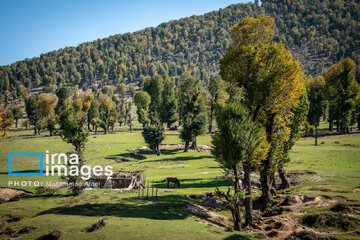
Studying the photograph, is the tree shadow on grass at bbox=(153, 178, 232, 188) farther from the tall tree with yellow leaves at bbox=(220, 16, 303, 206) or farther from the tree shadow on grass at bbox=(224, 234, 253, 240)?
the tree shadow on grass at bbox=(224, 234, 253, 240)

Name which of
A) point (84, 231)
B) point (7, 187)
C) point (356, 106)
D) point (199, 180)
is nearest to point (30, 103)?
point (7, 187)

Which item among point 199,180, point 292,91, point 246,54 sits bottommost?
point 199,180

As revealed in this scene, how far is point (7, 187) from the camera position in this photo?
112 feet

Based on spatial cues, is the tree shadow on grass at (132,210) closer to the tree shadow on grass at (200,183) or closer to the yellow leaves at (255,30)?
the tree shadow on grass at (200,183)

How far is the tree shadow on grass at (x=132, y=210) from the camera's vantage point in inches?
939

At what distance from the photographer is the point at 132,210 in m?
25.2

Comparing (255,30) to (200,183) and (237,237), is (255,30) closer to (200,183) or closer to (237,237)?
(237,237)

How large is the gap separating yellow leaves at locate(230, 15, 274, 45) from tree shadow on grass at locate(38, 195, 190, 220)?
22.8 metres

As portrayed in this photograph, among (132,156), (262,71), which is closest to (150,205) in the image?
(262,71)

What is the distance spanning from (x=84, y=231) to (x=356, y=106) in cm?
11117

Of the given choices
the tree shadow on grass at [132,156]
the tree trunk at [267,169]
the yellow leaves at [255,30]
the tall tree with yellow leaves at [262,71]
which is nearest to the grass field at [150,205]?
the tree trunk at [267,169]

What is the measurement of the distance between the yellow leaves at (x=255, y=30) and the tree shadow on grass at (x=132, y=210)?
22812 millimetres

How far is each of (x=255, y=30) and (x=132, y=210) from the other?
88.7 feet

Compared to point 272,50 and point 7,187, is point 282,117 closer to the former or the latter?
point 272,50
